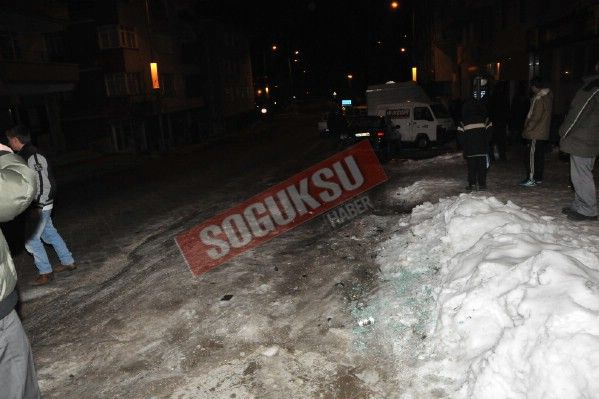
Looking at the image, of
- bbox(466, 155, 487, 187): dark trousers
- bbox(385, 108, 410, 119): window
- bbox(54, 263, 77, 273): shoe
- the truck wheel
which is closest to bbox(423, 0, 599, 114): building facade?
bbox(466, 155, 487, 187): dark trousers

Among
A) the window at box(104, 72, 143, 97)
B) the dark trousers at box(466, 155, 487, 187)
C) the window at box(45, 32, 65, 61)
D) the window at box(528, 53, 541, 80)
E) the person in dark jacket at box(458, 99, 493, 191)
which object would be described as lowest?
the dark trousers at box(466, 155, 487, 187)

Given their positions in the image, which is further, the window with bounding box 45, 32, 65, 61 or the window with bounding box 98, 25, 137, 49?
the window with bounding box 45, 32, 65, 61

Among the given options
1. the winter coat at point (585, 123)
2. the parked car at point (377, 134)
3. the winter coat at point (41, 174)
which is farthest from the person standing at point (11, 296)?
the parked car at point (377, 134)

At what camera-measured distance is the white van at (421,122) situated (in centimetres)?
1719

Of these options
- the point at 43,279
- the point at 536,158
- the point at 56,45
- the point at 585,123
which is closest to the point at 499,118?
the point at 536,158

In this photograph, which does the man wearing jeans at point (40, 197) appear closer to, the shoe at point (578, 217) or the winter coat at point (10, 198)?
the winter coat at point (10, 198)

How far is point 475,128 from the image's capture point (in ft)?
26.6

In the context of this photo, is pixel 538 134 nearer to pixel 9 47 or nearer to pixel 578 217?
pixel 578 217

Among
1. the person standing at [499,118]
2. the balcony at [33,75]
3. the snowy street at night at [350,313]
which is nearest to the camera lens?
the snowy street at night at [350,313]

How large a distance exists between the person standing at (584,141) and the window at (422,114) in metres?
11.6

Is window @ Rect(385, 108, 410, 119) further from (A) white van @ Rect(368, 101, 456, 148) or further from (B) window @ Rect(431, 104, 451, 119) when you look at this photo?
(B) window @ Rect(431, 104, 451, 119)

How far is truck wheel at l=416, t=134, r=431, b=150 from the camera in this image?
17359mm

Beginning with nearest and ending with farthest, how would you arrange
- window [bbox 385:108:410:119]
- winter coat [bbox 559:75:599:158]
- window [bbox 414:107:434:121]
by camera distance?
winter coat [bbox 559:75:599:158] < window [bbox 414:107:434:121] < window [bbox 385:108:410:119]

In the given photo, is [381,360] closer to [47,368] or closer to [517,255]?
[517,255]
